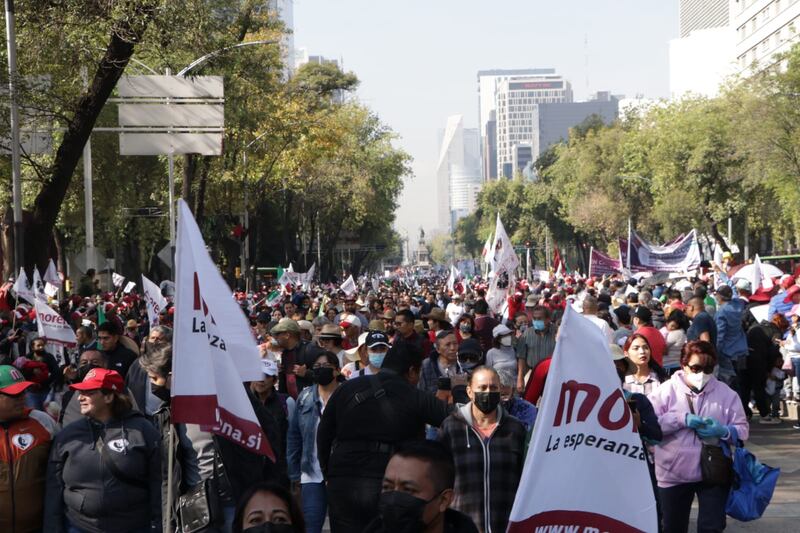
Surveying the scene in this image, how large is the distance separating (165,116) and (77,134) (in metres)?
6.93

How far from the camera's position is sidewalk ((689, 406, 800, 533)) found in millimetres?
9989

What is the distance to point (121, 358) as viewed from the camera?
10922 mm

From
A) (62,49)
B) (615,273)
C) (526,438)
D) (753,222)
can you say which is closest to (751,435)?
(526,438)

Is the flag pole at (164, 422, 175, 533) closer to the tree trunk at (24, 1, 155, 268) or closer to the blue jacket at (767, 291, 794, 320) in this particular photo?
the tree trunk at (24, 1, 155, 268)

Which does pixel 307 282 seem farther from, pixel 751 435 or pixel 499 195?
pixel 499 195

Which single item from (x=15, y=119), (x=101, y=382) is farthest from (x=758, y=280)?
(x=101, y=382)

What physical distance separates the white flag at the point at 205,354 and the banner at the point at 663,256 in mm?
25815

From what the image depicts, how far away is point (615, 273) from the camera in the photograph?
39.7 m

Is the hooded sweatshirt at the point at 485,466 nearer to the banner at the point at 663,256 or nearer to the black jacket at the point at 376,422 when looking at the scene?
the black jacket at the point at 376,422

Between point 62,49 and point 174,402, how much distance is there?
46.1 ft

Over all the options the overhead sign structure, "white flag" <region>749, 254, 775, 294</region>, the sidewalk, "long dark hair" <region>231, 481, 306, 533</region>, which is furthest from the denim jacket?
the overhead sign structure

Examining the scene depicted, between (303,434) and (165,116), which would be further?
(165,116)

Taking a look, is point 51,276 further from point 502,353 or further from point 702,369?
point 702,369

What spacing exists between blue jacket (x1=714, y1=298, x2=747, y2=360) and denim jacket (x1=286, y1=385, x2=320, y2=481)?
322 inches
